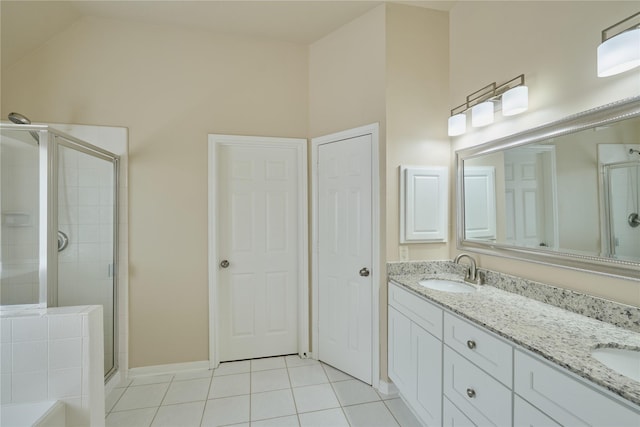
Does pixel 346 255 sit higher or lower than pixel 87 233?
lower

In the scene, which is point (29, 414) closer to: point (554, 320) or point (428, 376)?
point (428, 376)

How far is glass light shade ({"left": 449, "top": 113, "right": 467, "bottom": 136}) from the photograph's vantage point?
82.8 inches

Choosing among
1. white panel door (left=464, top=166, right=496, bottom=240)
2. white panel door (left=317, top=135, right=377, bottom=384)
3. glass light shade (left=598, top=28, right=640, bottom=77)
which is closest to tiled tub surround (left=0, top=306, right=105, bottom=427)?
white panel door (left=317, top=135, right=377, bottom=384)

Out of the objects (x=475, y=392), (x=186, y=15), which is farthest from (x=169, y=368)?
(x=186, y=15)

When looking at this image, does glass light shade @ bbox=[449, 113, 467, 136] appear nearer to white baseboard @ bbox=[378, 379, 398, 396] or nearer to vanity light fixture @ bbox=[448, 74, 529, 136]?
vanity light fixture @ bbox=[448, 74, 529, 136]

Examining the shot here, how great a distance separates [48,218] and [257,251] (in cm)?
150

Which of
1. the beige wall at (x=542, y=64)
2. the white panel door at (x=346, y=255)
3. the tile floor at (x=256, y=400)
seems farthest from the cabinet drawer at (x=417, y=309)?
the tile floor at (x=256, y=400)

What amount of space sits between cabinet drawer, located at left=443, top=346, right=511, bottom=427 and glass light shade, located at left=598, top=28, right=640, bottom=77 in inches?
54.7

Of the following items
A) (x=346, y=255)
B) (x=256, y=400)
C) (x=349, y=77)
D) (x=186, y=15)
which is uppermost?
(x=186, y=15)

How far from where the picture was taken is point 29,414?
1.38 meters

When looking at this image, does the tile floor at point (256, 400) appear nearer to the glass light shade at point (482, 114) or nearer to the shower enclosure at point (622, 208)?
the shower enclosure at point (622, 208)

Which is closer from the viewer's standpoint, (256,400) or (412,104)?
(256,400)

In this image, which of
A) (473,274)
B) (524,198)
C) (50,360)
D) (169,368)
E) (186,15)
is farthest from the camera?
(169,368)

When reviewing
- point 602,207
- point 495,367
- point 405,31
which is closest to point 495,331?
point 495,367
